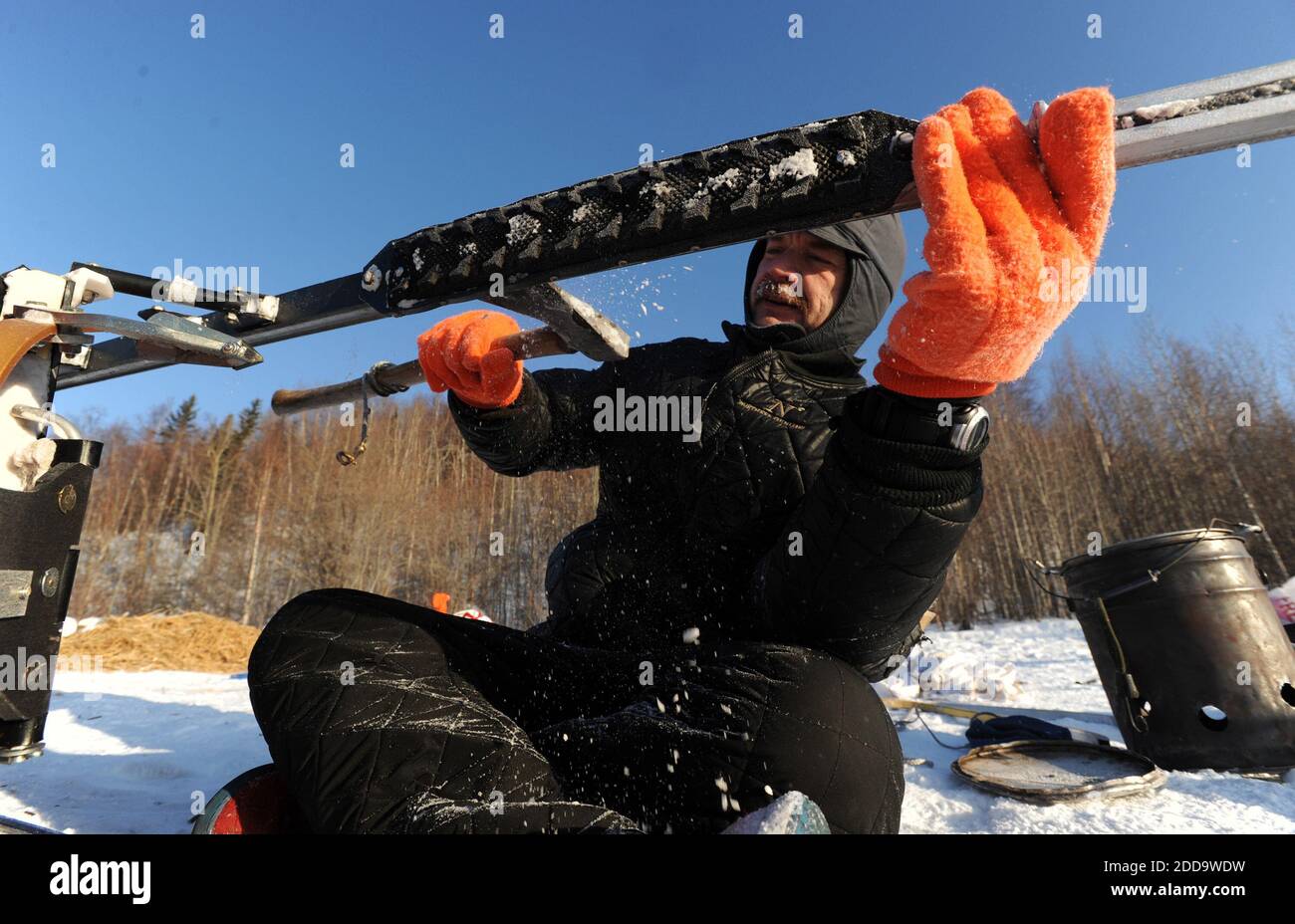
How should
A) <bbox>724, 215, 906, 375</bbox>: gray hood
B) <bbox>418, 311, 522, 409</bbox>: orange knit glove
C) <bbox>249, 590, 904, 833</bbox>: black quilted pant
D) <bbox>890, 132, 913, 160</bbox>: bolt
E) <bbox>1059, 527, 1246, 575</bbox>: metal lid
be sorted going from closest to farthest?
<bbox>890, 132, 913, 160</bbox>: bolt → <bbox>249, 590, 904, 833</bbox>: black quilted pant → <bbox>418, 311, 522, 409</bbox>: orange knit glove → <bbox>724, 215, 906, 375</bbox>: gray hood → <bbox>1059, 527, 1246, 575</bbox>: metal lid

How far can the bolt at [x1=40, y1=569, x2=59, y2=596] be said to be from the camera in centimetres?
133

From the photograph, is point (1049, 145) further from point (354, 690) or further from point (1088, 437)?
point (1088, 437)

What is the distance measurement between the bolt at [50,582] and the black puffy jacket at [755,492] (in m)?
0.95

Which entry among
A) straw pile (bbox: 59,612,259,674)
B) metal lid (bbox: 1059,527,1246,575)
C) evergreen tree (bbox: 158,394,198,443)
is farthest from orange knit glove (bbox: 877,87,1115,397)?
evergreen tree (bbox: 158,394,198,443)

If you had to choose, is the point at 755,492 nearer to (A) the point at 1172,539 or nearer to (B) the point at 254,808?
(B) the point at 254,808

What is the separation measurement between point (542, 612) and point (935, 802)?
14218 mm

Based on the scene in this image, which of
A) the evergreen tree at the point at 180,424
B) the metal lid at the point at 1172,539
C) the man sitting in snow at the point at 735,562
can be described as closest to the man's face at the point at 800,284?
the man sitting in snow at the point at 735,562

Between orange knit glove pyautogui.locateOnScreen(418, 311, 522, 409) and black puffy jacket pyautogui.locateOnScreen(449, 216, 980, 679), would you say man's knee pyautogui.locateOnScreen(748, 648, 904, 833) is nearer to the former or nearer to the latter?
black puffy jacket pyautogui.locateOnScreen(449, 216, 980, 679)

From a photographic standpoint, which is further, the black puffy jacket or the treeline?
the treeline

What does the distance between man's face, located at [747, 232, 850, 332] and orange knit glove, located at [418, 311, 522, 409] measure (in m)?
0.70

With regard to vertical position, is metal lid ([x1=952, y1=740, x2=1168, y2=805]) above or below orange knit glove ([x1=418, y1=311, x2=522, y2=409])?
below
